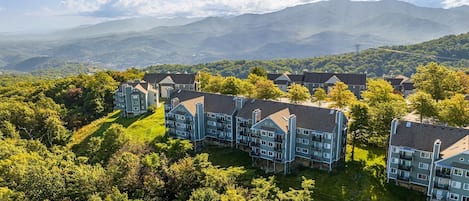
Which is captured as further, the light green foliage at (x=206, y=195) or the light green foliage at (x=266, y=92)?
the light green foliage at (x=266, y=92)

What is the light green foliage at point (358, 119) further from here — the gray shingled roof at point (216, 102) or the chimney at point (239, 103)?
the gray shingled roof at point (216, 102)

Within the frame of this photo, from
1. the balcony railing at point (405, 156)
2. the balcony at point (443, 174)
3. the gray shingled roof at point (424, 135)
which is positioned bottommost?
the balcony at point (443, 174)

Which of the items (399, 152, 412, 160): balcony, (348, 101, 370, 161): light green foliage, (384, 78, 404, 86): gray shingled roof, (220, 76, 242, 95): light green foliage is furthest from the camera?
(384, 78, 404, 86): gray shingled roof

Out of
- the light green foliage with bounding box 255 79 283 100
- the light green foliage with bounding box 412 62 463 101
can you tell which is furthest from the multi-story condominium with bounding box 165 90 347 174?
the light green foliage with bounding box 412 62 463 101

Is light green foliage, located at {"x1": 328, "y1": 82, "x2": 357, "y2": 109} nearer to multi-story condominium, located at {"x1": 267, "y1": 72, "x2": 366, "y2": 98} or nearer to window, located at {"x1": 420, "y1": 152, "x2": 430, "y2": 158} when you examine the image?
window, located at {"x1": 420, "y1": 152, "x2": 430, "y2": 158}

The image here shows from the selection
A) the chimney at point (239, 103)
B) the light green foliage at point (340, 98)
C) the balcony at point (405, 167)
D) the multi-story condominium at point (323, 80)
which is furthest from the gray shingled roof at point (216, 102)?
the multi-story condominium at point (323, 80)

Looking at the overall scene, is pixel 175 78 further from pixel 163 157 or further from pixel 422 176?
pixel 422 176

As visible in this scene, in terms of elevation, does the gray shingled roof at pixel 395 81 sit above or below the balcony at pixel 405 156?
above
